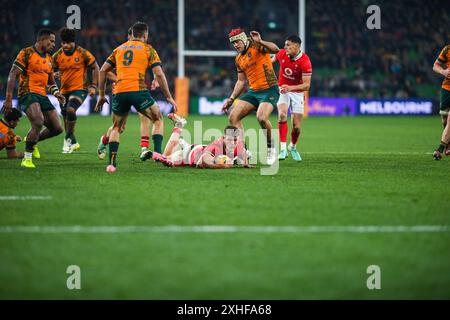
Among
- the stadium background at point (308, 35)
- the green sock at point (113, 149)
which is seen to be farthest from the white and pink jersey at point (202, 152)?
Result: the stadium background at point (308, 35)

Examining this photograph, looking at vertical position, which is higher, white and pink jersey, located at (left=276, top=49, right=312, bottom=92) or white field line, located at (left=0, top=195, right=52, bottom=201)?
white and pink jersey, located at (left=276, top=49, right=312, bottom=92)

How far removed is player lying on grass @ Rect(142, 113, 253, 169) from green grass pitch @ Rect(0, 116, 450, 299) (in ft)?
0.94

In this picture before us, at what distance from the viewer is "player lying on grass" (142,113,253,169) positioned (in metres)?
11.6

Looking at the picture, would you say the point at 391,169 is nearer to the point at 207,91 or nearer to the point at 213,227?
the point at 213,227

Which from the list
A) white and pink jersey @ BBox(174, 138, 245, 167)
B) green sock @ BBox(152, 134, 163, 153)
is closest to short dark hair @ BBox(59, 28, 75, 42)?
green sock @ BBox(152, 134, 163, 153)

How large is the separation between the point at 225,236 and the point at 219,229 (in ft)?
0.92

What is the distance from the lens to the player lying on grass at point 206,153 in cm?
1158

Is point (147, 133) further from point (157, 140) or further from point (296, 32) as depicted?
point (296, 32)

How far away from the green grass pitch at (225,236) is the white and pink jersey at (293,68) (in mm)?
2316

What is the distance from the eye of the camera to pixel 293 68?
13.8 m

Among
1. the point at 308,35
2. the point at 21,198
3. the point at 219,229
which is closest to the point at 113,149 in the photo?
the point at 21,198

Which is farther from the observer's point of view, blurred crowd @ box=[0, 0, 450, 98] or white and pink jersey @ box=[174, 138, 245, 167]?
blurred crowd @ box=[0, 0, 450, 98]

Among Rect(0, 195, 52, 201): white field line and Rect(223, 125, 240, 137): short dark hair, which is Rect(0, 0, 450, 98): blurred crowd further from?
Rect(0, 195, 52, 201): white field line

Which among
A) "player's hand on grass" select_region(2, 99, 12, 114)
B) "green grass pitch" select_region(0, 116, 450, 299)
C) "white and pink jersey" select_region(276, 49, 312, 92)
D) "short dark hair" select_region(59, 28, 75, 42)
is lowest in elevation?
"green grass pitch" select_region(0, 116, 450, 299)
